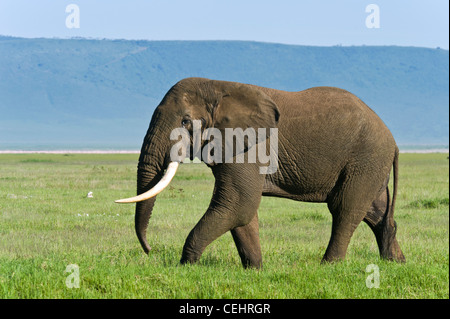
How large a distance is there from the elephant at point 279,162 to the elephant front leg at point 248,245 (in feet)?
0.04

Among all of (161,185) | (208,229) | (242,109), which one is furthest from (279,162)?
(161,185)

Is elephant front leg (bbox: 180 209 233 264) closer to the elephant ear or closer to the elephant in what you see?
the elephant

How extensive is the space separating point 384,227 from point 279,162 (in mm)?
2012

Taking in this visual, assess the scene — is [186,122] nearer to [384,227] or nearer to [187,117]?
[187,117]

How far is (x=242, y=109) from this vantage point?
841cm

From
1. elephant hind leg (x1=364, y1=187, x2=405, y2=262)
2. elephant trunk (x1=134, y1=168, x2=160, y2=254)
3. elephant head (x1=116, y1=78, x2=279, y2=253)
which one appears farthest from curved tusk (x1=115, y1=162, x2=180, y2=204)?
elephant hind leg (x1=364, y1=187, x2=405, y2=262)

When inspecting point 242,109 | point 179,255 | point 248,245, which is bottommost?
point 179,255

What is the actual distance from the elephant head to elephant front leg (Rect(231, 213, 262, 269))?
120 centimetres

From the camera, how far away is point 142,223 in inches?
335

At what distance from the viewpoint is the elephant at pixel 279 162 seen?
819 cm

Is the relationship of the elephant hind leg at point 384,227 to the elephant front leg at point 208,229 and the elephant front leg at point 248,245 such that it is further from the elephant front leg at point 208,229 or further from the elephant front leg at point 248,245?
the elephant front leg at point 208,229

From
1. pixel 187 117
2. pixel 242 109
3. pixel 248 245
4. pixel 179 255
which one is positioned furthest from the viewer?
pixel 179 255
